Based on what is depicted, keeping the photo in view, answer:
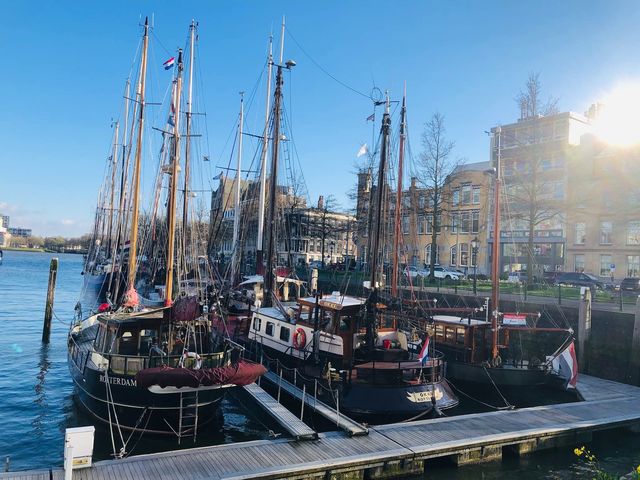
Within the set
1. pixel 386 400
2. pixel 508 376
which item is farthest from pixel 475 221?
pixel 386 400

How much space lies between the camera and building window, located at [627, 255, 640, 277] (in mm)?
47062

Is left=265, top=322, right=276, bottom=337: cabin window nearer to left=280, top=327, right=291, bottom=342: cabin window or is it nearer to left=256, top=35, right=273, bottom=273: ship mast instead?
left=280, top=327, right=291, bottom=342: cabin window

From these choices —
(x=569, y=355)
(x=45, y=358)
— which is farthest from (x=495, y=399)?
(x=45, y=358)

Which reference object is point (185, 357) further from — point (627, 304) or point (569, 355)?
point (627, 304)

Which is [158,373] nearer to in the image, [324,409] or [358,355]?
[324,409]

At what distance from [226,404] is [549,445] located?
11.3 meters

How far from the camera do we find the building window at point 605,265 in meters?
→ 49.3

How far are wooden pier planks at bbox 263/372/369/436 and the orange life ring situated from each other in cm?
146

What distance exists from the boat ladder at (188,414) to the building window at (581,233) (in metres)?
47.1

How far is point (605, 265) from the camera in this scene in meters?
49.6

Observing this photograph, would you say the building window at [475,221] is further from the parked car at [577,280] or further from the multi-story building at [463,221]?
the parked car at [577,280]

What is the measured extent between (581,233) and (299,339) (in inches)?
1630

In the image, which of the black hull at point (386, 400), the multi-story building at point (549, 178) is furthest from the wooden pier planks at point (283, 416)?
the multi-story building at point (549, 178)

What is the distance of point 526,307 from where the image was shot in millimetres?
29406
